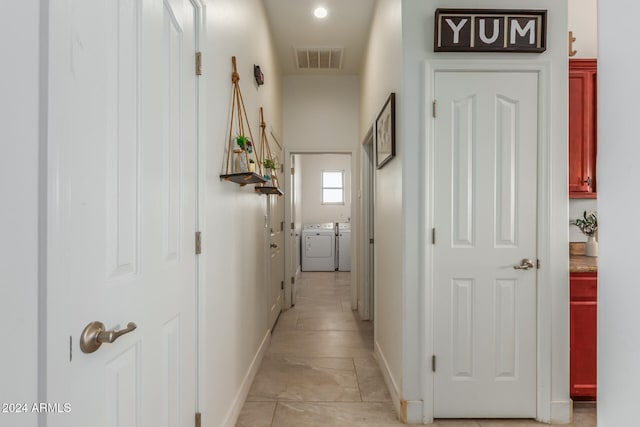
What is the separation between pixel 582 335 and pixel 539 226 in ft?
2.42

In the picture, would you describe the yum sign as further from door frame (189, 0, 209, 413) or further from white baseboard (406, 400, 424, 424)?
white baseboard (406, 400, 424, 424)

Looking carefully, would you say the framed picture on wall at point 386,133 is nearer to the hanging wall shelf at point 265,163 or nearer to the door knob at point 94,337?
the hanging wall shelf at point 265,163

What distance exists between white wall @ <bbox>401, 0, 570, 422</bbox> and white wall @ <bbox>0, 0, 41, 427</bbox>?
1.78 meters

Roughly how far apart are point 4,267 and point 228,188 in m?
1.43

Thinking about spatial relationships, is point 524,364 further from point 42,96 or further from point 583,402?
point 42,96

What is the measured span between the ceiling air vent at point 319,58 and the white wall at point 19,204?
3612 millimetres

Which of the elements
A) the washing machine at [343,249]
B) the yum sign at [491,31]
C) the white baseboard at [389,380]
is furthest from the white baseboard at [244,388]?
the washing machine at [343,249]

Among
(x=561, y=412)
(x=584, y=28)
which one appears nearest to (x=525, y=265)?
(x=561, y=412)

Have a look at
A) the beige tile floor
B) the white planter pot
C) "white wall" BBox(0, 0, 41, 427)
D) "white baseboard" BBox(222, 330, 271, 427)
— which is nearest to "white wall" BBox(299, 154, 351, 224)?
the beige tile floor

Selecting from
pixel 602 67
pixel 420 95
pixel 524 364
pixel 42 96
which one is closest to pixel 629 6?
pixel 602 67

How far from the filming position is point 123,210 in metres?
0.97

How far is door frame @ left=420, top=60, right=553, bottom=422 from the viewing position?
209cm

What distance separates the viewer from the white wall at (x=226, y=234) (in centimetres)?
164

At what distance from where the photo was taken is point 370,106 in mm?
3453
